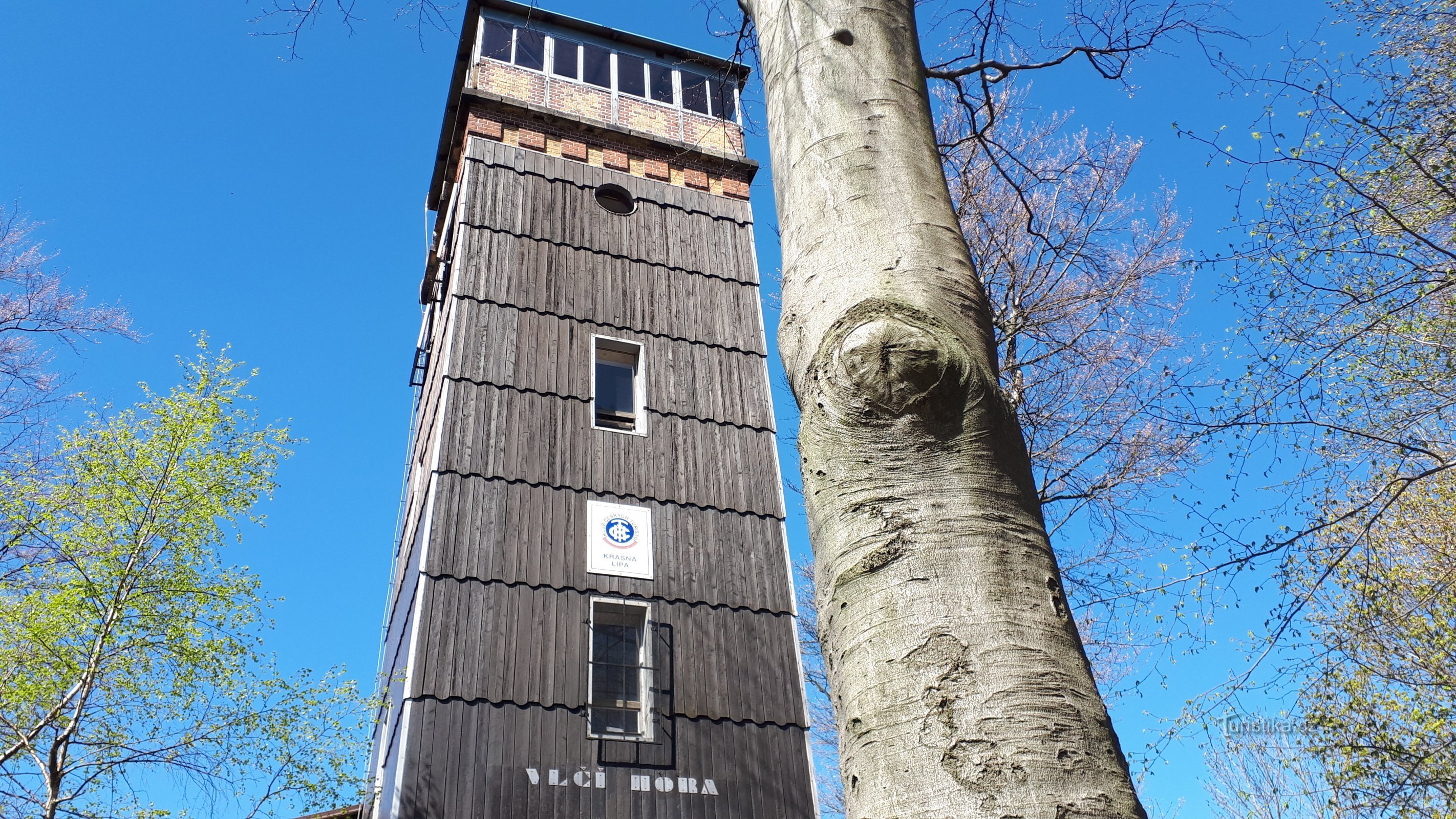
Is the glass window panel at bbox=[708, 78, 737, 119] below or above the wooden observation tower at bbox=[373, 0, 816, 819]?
above

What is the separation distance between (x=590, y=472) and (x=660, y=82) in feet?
24.6

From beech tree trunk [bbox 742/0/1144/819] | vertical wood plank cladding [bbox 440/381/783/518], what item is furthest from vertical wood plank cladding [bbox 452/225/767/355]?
beech tree trunk [bbox 742/0/1144/819]

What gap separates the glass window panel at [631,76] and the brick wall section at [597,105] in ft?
0.75

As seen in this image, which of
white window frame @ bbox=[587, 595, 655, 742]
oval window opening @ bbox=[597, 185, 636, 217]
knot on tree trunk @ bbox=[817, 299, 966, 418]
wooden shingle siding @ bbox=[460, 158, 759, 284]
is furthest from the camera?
oval window opening @ bbox=[597, 185, 636, 217]

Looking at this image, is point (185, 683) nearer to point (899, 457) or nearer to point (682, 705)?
point (682, 705)

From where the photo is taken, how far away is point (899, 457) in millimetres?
1663

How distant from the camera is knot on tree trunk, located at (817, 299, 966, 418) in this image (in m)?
1.73

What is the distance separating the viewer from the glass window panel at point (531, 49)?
49.8 ft

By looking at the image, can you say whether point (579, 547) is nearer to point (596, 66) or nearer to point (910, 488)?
point (596, 66)

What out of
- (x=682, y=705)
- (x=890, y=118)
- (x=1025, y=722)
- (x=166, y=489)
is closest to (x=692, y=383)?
(x=682, y=705)

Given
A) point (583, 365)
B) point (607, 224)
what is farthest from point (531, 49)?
point (583, 365)

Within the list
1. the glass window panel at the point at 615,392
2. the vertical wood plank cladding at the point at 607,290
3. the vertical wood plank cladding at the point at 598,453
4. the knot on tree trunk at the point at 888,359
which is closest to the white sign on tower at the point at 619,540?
the vertical wood plank cladding at the point at 598,453

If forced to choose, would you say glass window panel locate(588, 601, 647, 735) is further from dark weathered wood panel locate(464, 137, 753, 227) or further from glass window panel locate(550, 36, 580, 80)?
glass window panel locate(550, 36, 580, 80)

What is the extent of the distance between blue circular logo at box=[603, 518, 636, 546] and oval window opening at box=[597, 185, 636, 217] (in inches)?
201
